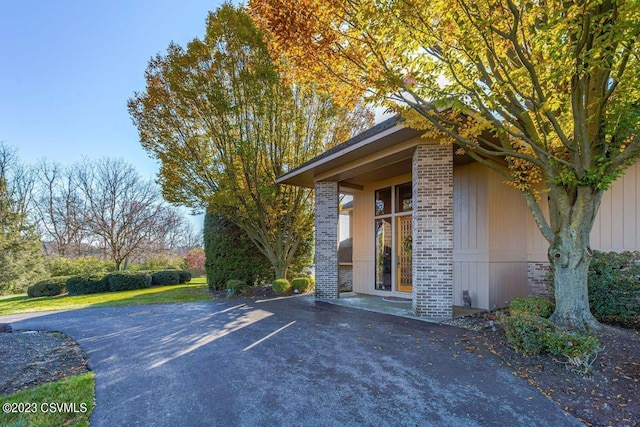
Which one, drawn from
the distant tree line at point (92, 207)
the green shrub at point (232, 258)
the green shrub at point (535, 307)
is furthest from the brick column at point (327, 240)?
the distant tree line at point (92, 207)

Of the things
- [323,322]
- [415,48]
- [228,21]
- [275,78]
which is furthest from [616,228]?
[228,21]

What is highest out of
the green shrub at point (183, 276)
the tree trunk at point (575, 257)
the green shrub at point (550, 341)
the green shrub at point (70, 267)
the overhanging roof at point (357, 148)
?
the overhanging roof at point (357, 148)

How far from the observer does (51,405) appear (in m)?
2.95

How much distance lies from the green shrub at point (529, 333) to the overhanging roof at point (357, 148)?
3752mm

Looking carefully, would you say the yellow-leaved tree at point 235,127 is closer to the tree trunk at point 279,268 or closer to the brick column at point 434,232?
the tree trunk at point 279,268

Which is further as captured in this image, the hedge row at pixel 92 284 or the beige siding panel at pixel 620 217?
the hedge row at pixel 92 284

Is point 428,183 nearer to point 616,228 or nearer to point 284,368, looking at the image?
point 616,228

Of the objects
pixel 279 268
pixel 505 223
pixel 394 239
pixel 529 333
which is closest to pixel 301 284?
pixel 279 268

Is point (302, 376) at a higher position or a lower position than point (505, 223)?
lower

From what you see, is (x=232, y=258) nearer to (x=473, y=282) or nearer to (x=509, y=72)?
(x=473, y=282)

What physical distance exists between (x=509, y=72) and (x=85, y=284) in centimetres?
1680

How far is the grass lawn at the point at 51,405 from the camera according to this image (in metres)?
2.67

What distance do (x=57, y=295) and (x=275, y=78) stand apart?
45.2 feet

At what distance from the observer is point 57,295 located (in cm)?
1365
